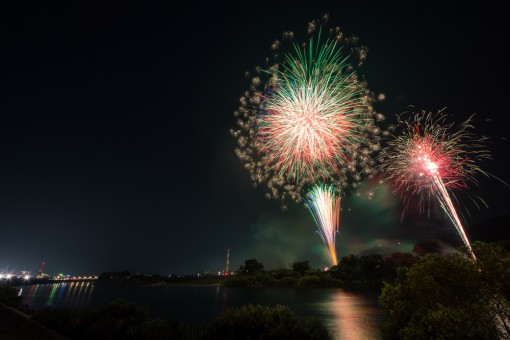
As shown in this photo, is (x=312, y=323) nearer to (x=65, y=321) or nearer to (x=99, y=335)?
(x=99, y=335)

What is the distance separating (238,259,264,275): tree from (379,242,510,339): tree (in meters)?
126

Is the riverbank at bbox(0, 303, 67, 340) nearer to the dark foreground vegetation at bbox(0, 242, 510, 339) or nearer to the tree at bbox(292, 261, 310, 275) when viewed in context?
the dark foreground vegetation at bbox(0, 242, 510, 339)

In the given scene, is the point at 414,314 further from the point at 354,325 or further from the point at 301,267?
the point at 301,267

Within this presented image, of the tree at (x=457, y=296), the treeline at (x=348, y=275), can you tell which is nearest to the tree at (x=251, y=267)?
the treeline at (x=348, y=275)

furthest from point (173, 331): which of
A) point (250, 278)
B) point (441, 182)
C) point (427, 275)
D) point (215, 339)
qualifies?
point (250, 278)

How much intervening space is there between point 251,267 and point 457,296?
5146 inches

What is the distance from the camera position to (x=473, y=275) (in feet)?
43.3

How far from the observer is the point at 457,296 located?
551 inches

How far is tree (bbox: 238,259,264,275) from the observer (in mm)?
134625

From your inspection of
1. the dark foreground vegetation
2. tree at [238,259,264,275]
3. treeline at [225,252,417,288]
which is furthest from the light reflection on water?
tree at [238,259,264,275]

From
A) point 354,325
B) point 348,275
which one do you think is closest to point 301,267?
point 348,275

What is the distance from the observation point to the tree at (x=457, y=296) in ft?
39.2

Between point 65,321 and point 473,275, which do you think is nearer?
point 473,275

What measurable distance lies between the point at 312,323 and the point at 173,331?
9680 millimetres
